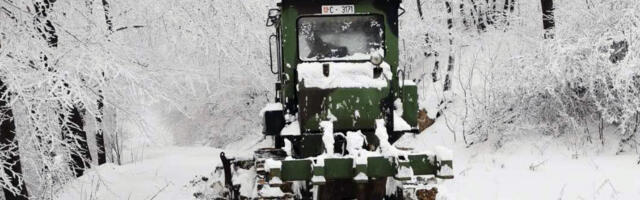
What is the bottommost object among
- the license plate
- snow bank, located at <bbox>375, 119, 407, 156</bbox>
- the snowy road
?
the snowy road

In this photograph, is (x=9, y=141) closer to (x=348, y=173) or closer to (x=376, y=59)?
(x=348, y=173)

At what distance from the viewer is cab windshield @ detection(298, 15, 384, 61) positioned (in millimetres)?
6000

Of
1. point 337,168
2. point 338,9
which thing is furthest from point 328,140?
point 338,9

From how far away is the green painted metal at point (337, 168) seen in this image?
4.71 meters

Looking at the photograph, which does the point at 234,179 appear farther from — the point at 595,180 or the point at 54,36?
the point at 595,180

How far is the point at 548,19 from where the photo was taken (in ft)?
32.0

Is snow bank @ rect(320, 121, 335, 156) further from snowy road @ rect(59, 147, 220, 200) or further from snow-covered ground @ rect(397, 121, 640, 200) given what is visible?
snowy road @ rect(59, 147, 220, 200)

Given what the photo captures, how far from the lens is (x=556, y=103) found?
9.16 metres

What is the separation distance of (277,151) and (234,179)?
0.56 m

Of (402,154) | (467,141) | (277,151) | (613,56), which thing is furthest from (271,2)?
(402,154)

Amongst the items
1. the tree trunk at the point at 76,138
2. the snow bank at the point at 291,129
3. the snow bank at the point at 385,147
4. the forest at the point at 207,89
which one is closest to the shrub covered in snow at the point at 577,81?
the forest at the point at 207,89

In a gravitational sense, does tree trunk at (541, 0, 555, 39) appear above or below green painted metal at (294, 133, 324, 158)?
above

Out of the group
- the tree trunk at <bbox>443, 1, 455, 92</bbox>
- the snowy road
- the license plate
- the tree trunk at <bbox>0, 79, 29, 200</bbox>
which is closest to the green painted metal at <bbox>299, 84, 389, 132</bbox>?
the license plate

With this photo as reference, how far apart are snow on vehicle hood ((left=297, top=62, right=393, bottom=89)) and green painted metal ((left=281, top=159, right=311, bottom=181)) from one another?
3.78 feet
